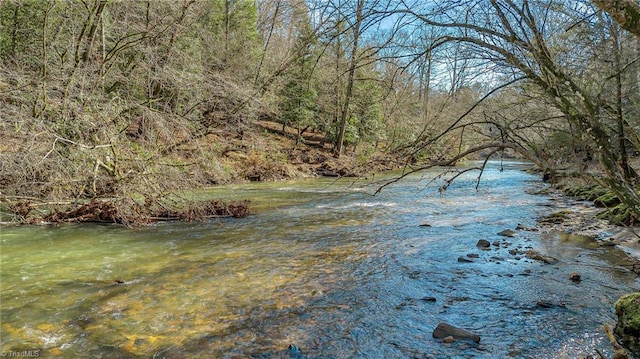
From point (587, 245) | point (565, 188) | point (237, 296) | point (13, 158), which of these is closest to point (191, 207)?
point (13, 158)

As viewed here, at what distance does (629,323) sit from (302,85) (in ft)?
26.8

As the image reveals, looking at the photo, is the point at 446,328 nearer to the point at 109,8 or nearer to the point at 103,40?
the point at 103,40

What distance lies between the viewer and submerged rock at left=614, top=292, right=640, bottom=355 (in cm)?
384

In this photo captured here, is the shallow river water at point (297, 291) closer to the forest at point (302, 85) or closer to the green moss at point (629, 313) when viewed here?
the green moss at point (629, 313)

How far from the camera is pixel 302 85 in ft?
33.9

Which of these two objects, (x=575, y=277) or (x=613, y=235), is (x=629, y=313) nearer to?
(x=575, y=277)

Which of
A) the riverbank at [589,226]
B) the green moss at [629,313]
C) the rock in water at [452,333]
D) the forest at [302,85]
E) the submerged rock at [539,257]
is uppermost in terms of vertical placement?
the forest at [302,85]

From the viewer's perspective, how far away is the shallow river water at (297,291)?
4.12 metres

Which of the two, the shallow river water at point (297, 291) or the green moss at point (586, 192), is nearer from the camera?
the shallow river water at point (297, 291)

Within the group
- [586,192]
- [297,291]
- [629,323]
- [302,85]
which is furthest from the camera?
[586,192]

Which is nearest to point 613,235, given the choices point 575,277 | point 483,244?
point 483,244

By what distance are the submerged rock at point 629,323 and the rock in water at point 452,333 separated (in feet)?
4.44

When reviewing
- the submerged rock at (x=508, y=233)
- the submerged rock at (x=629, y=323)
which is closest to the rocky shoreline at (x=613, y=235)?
the submerged rock at (x=629, y=323)

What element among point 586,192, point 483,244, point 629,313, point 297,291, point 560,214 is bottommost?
point 297,291
